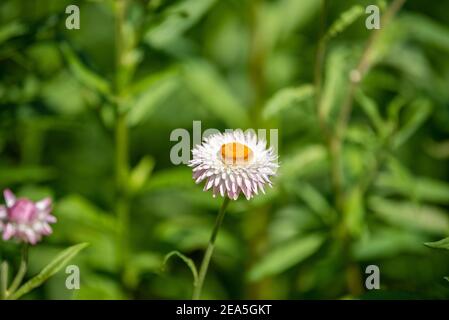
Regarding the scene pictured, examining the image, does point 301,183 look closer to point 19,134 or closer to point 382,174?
point 382,174

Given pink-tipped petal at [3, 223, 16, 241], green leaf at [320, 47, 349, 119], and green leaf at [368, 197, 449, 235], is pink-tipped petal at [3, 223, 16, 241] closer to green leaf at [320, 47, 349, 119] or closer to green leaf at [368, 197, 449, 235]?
green leaf at [320, 47, 349, 119]

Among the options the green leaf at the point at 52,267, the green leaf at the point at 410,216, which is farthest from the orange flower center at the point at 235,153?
the green leaf at the point at 410,216

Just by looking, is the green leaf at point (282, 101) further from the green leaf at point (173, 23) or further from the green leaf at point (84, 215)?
the green leaf at point (84, 215)

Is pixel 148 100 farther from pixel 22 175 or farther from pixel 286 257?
pixel 286 257

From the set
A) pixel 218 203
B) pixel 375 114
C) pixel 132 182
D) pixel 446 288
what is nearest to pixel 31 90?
pixel 132 182

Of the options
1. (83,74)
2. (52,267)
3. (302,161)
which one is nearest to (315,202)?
(302,161)

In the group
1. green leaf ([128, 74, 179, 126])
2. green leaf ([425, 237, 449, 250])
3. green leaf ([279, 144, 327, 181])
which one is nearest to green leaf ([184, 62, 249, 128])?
green leaf ([128, 74, 179, 126])
